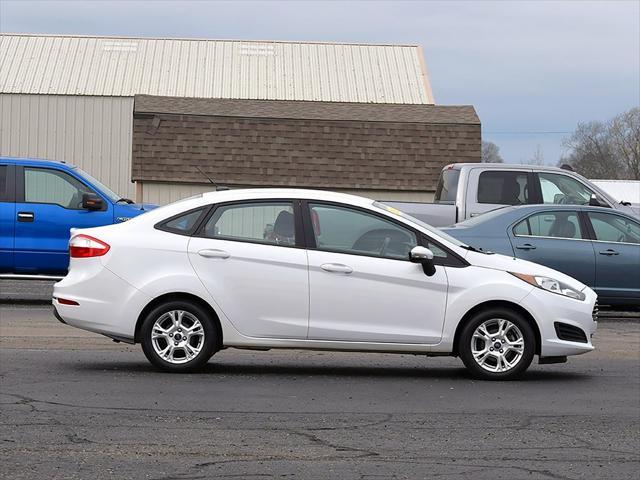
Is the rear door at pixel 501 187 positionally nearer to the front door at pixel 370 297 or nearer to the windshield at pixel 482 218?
the windshield at pixel 482 218

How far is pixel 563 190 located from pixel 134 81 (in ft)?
70.2

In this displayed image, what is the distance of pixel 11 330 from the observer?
13484mm

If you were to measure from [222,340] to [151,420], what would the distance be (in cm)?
212

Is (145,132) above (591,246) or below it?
above

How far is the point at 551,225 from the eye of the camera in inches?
627

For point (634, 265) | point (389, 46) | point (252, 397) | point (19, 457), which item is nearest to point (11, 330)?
point (252, 397)

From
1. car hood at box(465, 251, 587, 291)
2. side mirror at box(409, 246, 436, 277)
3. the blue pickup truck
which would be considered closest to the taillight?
side mirror at box(409, 246, 436, 277)

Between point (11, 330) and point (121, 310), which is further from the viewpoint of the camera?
point (11, 330)

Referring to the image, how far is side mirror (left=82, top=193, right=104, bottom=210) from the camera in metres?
16.3

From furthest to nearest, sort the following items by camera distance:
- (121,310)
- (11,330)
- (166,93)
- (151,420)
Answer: (166,93) < (11,330) < (121,310) < (151,420)

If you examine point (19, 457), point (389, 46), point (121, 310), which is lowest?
point (19, 457)

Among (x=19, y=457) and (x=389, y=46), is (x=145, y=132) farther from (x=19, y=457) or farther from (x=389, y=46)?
(x=19, y=457)

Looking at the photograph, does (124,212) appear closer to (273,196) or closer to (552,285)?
(273,196)

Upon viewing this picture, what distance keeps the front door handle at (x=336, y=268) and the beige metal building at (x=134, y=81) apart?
69.5ft
